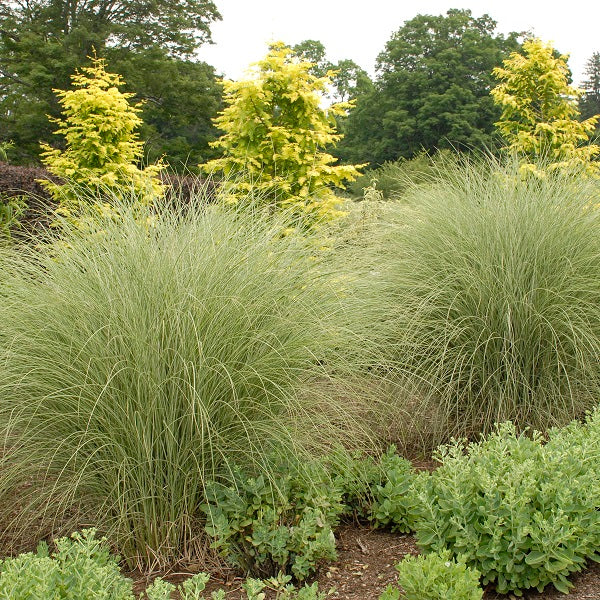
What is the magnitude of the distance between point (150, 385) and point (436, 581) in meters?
1.27

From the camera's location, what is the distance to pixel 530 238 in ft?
13.8

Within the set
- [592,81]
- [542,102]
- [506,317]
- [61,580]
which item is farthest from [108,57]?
[592,81]

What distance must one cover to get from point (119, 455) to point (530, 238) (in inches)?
112

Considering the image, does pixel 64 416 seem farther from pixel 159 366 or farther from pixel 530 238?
pixel 530 238

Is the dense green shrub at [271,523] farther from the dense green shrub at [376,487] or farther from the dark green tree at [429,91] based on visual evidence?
the dark green tree at [429,91]

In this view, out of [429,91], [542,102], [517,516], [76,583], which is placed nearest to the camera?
[76,583]

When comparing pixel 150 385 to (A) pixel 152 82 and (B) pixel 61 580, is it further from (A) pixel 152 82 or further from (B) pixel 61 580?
(A) pixel 152 82

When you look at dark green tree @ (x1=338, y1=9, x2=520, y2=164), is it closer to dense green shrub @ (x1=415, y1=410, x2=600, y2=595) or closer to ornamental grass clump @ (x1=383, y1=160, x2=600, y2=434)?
ornamental grass clump @ (x1=383, y1=160, x2=600, y2=434)

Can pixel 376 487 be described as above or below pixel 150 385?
below

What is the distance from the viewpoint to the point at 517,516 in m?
2.35

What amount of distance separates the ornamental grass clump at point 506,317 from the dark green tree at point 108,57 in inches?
708

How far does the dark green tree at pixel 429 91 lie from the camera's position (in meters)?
34.7

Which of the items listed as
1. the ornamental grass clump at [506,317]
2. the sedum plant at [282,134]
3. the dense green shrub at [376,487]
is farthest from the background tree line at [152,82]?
the dense green shrub at [376,487]

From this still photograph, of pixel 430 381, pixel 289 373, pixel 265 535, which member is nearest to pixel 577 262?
pixel 430 381
